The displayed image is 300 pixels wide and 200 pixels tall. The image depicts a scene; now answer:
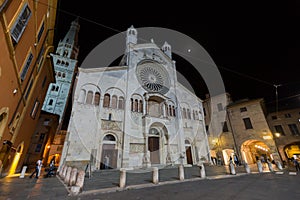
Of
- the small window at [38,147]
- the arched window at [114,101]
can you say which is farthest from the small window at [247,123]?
Result: the small window at [38,147]

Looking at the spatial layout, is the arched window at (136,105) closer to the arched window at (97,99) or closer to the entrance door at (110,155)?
the arched window at (97,99)

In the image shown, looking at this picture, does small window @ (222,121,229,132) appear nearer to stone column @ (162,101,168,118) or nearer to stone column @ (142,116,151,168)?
stone column @ (162,101,168,118)

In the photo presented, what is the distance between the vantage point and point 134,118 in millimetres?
14547

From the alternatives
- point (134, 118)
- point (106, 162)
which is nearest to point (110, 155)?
point (106, 162)

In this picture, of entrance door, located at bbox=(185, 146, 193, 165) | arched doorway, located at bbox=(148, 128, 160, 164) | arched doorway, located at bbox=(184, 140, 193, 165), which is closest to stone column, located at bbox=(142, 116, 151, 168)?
arched doorway, located at bbox=(148, 128, 160, 164)

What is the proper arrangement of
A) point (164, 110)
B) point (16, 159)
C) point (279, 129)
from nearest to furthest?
point (16, 159)
point (164, 110)
point (279, 129)

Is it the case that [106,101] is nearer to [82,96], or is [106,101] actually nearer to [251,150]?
[82,96]

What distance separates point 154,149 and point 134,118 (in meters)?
4.27

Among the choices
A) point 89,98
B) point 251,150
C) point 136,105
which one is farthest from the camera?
point 251,150

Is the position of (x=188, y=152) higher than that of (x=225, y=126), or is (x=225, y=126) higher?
(x=225, y=126)

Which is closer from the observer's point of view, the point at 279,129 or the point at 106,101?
the point at 106,101

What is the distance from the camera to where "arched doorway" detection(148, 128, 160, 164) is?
14.6 m

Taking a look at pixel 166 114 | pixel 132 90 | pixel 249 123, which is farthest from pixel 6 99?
pixel 249 123

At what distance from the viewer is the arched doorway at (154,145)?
48.0 ft
